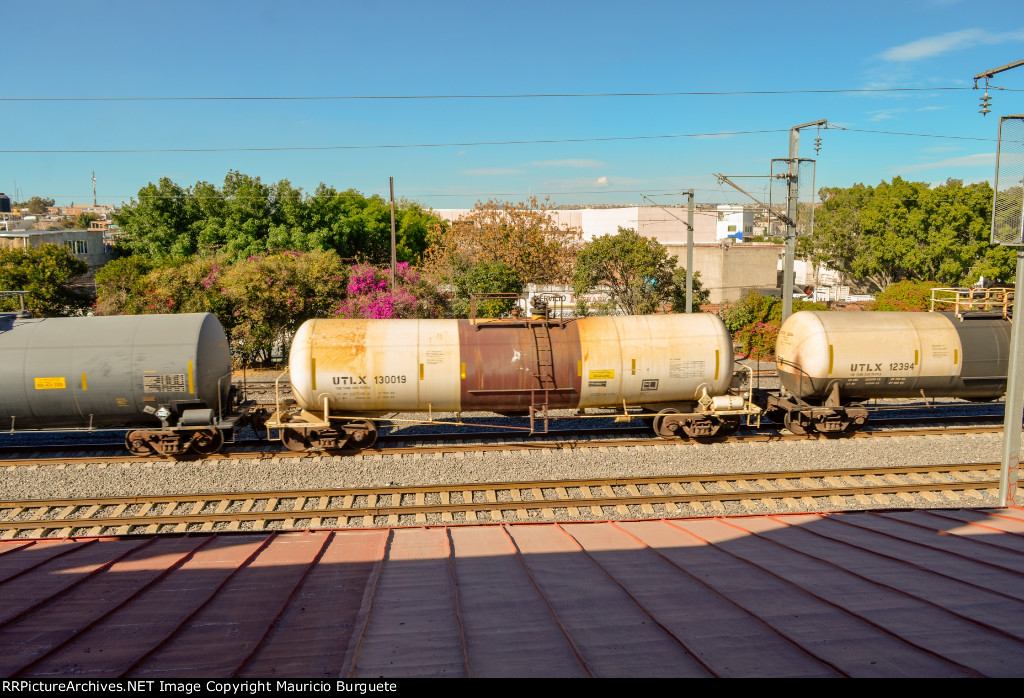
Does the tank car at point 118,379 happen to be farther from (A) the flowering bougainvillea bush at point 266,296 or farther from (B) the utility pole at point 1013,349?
(B) the utility pole at point 1013,349

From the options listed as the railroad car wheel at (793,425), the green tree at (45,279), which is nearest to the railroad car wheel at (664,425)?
the railroad car wheel at (793,425)

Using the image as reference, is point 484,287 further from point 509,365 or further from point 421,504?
point 421,504

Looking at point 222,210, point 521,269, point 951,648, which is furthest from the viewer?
point 222,210

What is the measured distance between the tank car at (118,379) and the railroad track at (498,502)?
103 inches

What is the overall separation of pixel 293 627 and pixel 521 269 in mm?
39629

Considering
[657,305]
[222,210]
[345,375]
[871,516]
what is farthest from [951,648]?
[222,210]

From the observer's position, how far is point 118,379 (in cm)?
1517

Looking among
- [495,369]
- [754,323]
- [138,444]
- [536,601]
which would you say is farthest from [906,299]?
[138,444]

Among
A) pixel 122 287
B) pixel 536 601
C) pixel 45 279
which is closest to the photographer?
pixel 536 601

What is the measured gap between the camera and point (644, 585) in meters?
7.27

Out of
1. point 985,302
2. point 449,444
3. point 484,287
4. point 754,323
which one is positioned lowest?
point 449,444

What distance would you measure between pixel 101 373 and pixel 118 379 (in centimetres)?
43

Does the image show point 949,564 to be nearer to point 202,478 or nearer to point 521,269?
point 202,478

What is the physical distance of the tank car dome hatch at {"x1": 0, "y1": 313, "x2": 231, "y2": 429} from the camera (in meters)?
15.1
